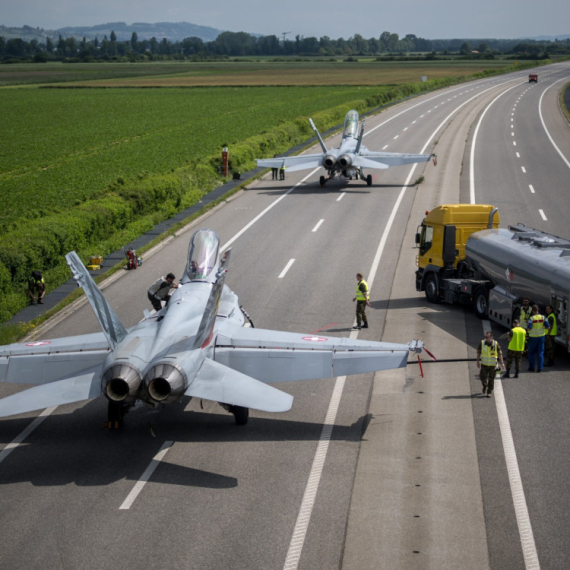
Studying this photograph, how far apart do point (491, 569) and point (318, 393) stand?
8148 millimetres

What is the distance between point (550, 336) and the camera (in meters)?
21.4

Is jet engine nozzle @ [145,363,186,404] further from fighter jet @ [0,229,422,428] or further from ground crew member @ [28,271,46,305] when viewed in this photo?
ground crew member @ [28,271,46,305]

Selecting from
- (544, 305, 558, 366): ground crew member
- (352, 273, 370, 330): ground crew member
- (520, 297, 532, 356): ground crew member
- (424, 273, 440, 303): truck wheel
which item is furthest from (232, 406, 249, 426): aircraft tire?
(424, 273, 440, 303): truck wheel

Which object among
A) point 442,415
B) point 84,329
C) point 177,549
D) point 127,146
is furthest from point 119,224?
point 127,146

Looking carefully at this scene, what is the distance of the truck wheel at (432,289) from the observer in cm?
2786

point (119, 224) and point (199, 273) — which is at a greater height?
point (199, 273)

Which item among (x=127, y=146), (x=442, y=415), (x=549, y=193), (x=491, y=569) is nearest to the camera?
(x=491, y=569)

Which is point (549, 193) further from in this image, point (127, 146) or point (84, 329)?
point (127, 146)

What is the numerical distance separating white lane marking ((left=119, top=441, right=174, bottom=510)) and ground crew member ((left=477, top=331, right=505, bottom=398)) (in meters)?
7.55

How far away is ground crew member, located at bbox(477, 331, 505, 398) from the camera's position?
1889 cm

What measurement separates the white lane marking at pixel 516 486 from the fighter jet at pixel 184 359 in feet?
9.47

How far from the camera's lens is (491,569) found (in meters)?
12.1

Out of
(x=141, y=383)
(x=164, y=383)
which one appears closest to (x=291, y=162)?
(x=141, y=383)

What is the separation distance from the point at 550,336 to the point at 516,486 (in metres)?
7.44
